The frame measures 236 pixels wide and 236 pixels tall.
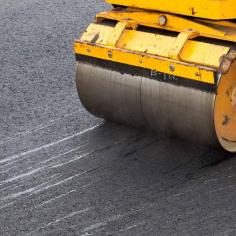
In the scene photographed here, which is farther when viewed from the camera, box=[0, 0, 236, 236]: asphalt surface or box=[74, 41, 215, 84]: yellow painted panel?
box=[74, 41, 215, 84]: yellow painted panel

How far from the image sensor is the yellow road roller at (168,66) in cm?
557

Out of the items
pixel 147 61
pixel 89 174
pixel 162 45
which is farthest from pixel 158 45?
pixel 89 174

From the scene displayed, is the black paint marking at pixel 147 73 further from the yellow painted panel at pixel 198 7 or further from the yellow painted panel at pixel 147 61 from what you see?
the yellow painted panel at pixel 198 7

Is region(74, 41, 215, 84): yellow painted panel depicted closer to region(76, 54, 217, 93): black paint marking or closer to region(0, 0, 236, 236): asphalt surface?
region(76, 54, 217, 93): black paint marking

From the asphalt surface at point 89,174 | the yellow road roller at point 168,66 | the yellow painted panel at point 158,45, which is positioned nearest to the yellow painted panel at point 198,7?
the yellow road roller at point 168,66

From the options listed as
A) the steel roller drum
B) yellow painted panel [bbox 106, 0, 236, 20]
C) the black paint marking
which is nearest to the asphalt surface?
the steel roller drum

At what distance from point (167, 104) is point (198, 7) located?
2.55 ft

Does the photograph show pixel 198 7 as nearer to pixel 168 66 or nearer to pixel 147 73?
pixel 168 66

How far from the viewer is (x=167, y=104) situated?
580 cm

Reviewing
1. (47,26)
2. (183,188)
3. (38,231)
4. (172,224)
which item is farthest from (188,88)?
(47,26)

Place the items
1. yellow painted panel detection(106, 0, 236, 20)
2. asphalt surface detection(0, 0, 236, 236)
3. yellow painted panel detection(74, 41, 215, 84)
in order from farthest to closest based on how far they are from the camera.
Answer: yellow painted panel detection(106, 0, 236, 20)
yellow painted panel detection(74, 41, 215, 84)
asphalt surface detection(0, 0, 236, 236)

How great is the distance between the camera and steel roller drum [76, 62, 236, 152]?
5.65m

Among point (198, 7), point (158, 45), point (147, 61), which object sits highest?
point (198, 7)

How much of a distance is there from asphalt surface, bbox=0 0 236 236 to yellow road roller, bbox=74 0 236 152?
0.22m
